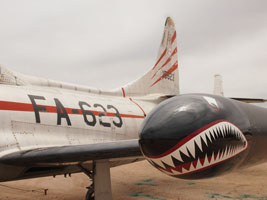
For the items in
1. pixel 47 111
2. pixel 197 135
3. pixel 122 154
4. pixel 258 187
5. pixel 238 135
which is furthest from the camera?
pixel 258 187

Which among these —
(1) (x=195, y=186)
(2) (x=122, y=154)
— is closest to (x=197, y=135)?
(2) (x=122, y=154)

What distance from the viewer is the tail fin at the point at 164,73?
9.16 metres

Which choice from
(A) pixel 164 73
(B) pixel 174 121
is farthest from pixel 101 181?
(A) pixel 164 73

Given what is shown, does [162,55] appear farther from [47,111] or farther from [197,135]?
[197,135]

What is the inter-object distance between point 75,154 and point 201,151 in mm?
2334

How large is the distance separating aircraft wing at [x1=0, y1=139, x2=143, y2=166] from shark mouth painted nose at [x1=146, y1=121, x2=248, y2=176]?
4.40 ft

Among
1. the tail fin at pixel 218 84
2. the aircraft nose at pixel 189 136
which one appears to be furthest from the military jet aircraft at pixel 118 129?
the tail fin at pixel 218 84

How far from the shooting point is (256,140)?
2480mm

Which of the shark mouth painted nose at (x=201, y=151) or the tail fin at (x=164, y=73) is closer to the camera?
the shark mouth painted nose at (x=201, y=151)

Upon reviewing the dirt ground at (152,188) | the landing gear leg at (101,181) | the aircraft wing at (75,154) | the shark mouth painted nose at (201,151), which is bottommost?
the dirt ground at (152,188)

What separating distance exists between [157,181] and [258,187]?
3.18 metres

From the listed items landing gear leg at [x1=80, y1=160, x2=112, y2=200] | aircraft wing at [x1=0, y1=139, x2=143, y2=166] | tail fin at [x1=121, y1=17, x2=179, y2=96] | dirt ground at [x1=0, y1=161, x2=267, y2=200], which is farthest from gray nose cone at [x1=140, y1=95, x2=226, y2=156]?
tail fin at [x1=121, y1=17, x2=179, y2=96]

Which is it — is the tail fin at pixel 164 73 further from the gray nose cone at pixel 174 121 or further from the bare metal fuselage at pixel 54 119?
A: the gray nose cone at pixel 174 121

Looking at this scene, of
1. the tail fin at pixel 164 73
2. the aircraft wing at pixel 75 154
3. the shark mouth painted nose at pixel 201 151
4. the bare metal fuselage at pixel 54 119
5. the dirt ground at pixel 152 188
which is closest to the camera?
the shark mouth painted nose at pixel 201 151
